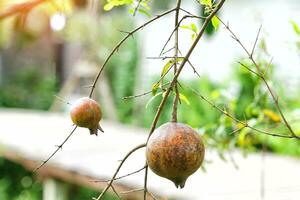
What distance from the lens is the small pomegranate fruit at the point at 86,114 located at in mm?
750

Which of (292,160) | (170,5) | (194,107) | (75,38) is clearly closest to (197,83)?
(194,107)

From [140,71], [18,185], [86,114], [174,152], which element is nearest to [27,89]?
[140,71]

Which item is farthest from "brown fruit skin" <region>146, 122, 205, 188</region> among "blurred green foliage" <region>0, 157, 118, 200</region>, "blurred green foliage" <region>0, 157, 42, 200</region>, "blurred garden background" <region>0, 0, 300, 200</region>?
"blurred green foliage" <region>0, 157, 42, 200</region>

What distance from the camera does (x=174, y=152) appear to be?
0.62 metres

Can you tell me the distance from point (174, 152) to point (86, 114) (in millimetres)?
171

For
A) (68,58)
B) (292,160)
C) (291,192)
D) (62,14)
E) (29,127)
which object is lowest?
(68,58)

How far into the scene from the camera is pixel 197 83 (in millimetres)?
8672

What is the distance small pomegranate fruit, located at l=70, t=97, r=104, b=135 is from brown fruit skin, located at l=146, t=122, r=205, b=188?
138 mm

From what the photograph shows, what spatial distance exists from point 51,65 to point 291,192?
11882mm

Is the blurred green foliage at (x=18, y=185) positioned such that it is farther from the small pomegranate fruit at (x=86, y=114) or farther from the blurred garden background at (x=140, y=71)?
the small pomegranate fruit at (x=86, y=114)

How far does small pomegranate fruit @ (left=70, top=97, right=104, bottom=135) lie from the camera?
2.46ft

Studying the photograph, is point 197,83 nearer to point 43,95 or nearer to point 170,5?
point 170,5

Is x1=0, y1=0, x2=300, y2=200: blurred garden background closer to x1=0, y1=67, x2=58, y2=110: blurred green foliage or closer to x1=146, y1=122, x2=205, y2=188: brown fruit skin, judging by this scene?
x1=0, y1=67, x2=58, y2=110: blurred green foliage

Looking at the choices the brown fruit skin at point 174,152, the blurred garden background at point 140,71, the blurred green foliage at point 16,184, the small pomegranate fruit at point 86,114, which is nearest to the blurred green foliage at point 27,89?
the blurred garden background at point 140,71
